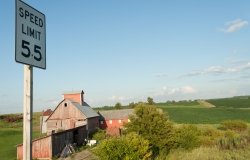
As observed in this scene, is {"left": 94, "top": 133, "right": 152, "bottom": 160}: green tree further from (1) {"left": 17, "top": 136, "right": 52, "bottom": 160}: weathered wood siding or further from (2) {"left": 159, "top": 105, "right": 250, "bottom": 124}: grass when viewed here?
(2) {"left": 159, "top": 105, "right": 250, "bottom": 124}: grass

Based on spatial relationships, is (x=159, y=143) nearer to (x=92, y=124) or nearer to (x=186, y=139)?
(x=186, y=139)

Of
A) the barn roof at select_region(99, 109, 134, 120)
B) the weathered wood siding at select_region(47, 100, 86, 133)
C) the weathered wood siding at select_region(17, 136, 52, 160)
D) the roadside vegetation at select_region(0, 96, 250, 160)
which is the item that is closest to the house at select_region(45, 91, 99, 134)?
the weathered wood siding at select_region(47, 100, 86, 133)

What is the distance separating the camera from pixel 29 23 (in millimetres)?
4375

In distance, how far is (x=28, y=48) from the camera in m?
4.32

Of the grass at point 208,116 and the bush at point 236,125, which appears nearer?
the bush at point 236,125

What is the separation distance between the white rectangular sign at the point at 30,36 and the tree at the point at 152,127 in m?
24.4

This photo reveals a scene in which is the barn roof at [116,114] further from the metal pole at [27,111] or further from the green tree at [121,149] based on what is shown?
the metal pole at [27,111]

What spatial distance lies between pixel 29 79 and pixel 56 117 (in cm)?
5055

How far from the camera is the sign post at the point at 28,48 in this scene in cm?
420

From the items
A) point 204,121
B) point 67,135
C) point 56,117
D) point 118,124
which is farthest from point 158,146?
point 204,121

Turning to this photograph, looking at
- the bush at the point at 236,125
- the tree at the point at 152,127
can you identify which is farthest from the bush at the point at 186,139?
the bush at the point at 236,125

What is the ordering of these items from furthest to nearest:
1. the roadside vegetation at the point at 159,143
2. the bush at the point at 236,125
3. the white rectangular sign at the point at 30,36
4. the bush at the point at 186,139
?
the bush at the point at 236,125
the bush at the point at 186,139
the roadside vegetation at the point at 159,143
the white rectangular sign at the point at 30,36

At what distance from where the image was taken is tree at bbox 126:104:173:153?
1120 inches

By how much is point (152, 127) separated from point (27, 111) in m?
24.5
